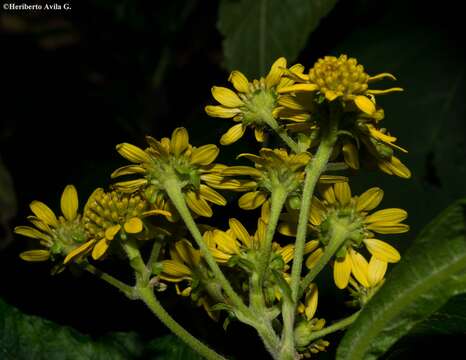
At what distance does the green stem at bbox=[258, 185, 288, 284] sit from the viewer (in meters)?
1.01

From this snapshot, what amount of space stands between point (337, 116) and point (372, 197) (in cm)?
17

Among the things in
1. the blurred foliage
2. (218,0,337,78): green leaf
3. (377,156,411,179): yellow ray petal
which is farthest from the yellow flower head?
the blurred foliage

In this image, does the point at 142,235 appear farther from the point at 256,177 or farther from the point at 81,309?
the point at 81,309

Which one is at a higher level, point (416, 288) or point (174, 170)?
point (174, 170)

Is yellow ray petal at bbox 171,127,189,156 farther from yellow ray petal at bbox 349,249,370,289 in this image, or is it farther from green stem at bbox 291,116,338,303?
yellow ray petal at bbox 349,249,370,289

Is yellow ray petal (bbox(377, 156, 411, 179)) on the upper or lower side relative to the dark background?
lower

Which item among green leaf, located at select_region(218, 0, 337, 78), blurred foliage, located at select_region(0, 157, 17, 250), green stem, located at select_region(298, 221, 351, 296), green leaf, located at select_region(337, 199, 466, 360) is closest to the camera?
green leaf, located at select_region(337, 199, 466, 360)

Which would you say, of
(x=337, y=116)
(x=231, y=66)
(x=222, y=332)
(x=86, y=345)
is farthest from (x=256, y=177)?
(x=231, y=66)

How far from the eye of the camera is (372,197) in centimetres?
116

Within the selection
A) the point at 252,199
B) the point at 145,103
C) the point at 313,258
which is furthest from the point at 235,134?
the point at 145,103

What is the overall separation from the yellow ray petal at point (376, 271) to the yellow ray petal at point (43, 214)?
524mm

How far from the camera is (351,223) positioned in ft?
3.76

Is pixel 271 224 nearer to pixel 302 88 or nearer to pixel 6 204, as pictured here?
pixel 302 88

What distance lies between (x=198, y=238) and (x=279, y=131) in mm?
232
